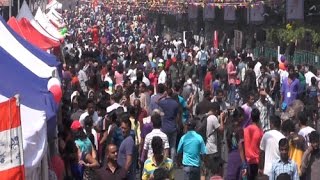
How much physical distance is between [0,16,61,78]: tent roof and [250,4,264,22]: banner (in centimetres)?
2490

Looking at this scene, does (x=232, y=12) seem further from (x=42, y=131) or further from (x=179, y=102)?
(x=42, y=131)

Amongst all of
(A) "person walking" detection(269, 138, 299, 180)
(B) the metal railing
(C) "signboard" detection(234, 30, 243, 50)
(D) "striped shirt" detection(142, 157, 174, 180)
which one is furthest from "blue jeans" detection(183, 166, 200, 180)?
(C) "signboard" detection(234, 30, 243, 50)

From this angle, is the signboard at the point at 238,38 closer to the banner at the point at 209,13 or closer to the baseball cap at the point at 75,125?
the banner at the point at 209,13

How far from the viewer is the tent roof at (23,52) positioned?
41.4 ft

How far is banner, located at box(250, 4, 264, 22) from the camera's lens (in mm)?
38969

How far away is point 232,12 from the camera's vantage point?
143 feet

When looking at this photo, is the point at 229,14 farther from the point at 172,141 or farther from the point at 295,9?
the point at 172,141

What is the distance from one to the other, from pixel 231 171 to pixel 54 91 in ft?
8.36

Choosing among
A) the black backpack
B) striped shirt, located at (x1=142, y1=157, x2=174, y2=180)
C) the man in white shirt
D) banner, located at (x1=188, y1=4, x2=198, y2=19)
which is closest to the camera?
striped shirt, located at (x1=142, y1=157, x2=174, y2=180)

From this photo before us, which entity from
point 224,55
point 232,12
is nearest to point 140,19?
point 232,12

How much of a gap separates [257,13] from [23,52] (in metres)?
26.8

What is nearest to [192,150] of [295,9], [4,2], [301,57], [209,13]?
[4,2]

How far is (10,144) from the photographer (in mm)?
7512

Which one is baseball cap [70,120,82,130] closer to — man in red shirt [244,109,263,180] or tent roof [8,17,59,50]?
man in red shirt [244,109,263,180]
